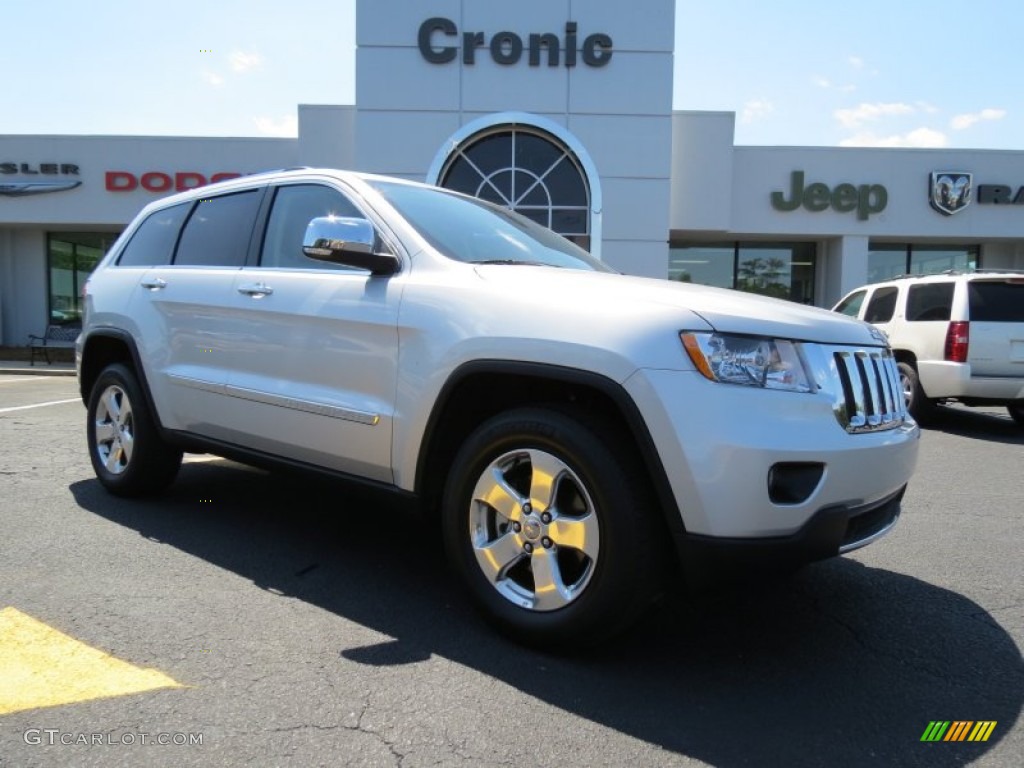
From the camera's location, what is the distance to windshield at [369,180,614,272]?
328 cm

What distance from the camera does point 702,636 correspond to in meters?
2.91

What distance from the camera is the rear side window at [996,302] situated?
829 cm

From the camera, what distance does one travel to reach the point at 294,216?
378 cm

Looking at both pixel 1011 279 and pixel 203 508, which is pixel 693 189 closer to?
pixel 1011 279

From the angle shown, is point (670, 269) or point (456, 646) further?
point (670, 269)

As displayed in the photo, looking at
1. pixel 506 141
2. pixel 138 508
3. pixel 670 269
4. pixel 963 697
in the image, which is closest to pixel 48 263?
pixel 506 141

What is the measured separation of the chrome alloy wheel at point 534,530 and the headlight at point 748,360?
581 millimetres

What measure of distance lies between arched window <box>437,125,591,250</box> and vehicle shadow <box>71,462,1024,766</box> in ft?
46.5

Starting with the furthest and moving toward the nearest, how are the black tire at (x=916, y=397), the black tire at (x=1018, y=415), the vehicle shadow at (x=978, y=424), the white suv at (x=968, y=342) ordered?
the black tire at (x=1018, y=415)
the black tire at (x=916, y=397)
the vehicle shadow at (x=978, y=424)
the white suv at (x=968, y=342)

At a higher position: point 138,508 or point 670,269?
point 670,269

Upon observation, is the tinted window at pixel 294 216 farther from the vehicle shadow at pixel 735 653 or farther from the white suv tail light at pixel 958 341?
the white suv tail light at pixel 958 341


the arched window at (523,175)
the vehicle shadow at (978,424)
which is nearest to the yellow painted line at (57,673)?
the vehicle shadow at (978,424)

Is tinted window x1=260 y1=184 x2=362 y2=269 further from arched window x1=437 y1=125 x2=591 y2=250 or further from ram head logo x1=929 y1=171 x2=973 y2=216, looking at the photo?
ram head logo x1=929 y1=171 x2=973 y2=216

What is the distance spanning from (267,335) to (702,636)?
236 centimetres
